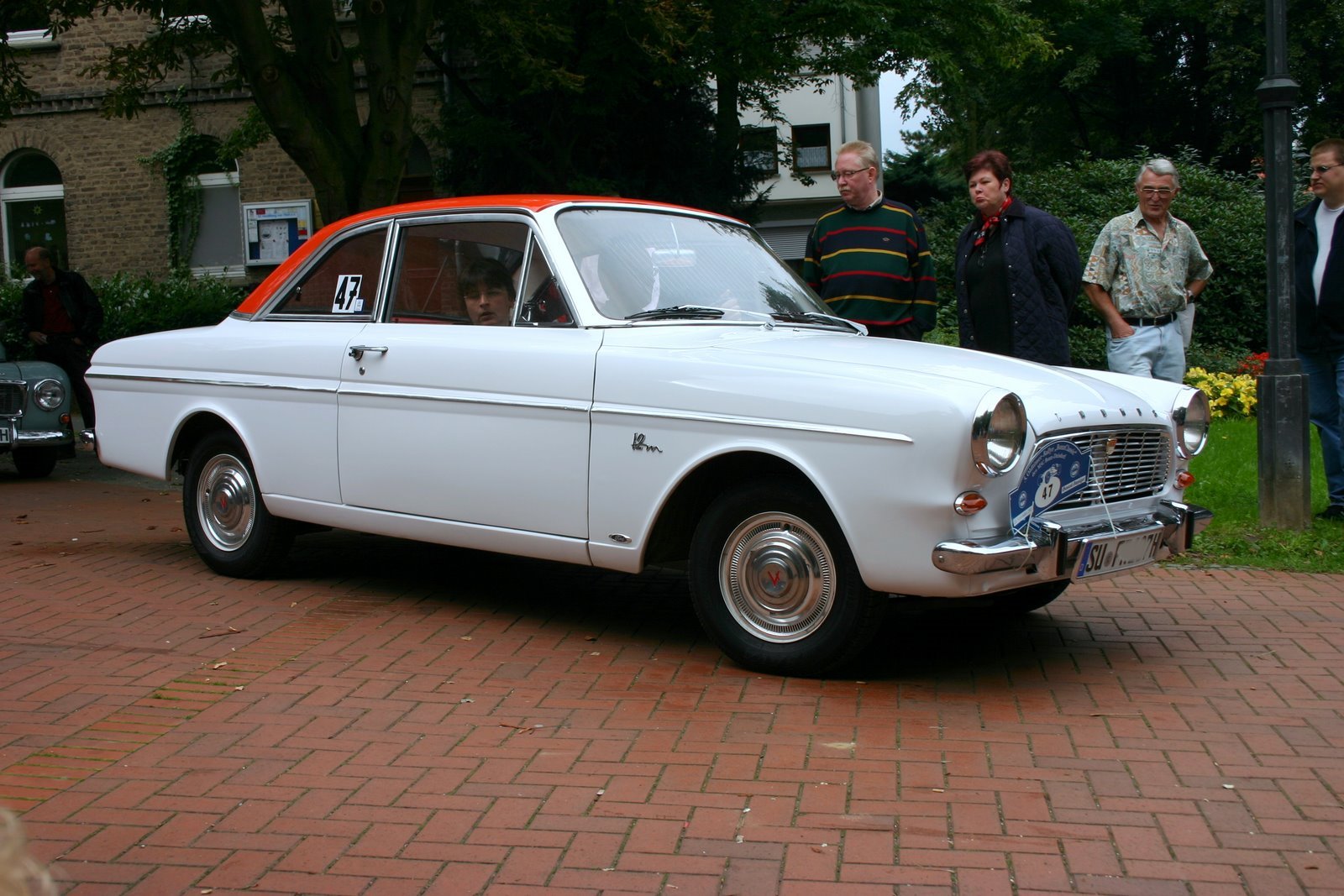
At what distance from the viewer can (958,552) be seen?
449 centimetres

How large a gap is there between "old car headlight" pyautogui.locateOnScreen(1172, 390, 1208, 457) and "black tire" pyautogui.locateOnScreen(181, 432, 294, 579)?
4037mm

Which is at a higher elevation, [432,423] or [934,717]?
[432,423]

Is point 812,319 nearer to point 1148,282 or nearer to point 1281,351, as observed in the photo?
point 1148,282

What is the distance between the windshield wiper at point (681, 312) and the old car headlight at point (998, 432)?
4.90 feet

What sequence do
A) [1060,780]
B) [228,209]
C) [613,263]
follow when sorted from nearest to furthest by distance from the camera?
[1060,780], [613,263], [228,209]

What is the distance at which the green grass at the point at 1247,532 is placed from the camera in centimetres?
726

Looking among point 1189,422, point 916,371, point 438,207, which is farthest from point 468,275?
point 1189,422

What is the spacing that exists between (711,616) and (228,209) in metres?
19.3

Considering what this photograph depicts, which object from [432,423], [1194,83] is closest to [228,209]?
[432,423]

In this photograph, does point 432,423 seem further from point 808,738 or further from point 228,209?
point 228,209

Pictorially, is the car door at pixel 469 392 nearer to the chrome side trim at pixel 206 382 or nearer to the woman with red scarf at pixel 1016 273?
the chrome side trim at pixel 206 382

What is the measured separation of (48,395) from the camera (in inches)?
459

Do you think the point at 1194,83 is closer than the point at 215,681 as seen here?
No

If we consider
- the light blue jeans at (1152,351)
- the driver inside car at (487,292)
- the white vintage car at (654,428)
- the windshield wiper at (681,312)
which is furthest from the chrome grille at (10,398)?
the light blue jeans at (1152,351)
